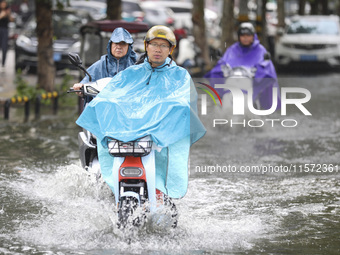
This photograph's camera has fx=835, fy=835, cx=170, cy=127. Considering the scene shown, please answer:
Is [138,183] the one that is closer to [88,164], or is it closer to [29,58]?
[88,164]

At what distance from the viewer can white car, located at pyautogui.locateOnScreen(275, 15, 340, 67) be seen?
24875 mm

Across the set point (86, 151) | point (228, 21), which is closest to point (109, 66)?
point (86, 151)

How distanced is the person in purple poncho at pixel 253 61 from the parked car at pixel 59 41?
7967 mm

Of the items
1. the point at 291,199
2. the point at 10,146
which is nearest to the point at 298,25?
the point at 10,146

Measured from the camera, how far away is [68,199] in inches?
314

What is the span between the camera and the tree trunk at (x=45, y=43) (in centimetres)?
1516

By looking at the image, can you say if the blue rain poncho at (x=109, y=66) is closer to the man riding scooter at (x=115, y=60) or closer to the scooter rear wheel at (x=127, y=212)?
the man riding scooter at (x=115, y=60)

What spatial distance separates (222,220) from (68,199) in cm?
163

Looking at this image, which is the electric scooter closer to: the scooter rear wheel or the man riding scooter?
the scooter rear wheel

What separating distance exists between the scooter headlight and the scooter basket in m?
0.13

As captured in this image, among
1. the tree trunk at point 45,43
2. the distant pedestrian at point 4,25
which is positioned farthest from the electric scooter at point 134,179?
the distant pedestrian at point 4,25

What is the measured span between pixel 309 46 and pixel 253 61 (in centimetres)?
1230

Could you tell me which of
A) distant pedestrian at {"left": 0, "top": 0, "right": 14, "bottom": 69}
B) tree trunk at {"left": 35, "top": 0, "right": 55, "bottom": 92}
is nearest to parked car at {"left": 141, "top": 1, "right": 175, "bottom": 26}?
distant pedestrian at {"left": 0, "top": 0, "right": 14, "bottom": 69}

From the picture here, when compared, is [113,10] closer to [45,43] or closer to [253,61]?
[45,43]
